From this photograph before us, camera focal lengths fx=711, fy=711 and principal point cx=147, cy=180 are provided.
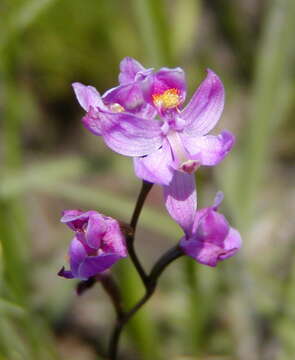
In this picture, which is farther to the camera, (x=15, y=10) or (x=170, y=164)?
(x=15, y=10)

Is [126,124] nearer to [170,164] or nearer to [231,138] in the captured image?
[170,164]

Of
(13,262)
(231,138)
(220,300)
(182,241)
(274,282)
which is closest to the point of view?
(231,138)

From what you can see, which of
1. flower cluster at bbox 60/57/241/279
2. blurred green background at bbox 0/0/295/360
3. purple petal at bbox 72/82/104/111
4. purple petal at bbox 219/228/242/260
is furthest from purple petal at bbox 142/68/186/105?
blurred green background at bbox 0/0/295/360

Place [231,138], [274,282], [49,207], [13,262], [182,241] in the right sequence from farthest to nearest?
[49,207] < [274,282] < [13,262] < [182,241] < [231,138]

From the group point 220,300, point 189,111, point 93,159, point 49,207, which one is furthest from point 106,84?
point 189,111

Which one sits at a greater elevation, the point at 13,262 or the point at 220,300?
the point at 13,262

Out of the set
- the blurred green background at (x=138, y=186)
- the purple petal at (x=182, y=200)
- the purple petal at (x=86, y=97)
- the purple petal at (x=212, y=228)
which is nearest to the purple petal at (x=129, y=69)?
the purple petal at (x=86, y=97)
